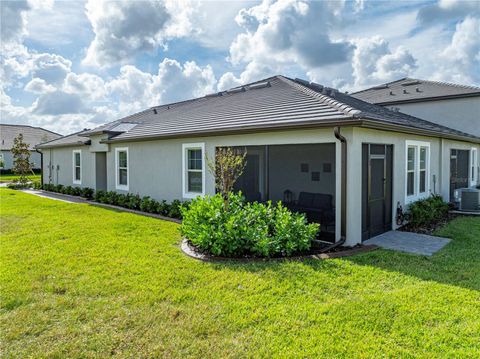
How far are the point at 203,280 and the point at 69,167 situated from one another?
55.1ft

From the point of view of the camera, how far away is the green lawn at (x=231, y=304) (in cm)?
338

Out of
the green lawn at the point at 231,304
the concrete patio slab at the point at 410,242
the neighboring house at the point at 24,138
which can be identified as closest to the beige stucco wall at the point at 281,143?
the concrete patio slab at the point at 410,242

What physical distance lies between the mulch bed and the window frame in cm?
1177

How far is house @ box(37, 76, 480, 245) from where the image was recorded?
7.42 metres

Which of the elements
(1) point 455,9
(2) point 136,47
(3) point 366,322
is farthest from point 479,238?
(2) point 136,47

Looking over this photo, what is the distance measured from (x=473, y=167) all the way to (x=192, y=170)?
1408cm

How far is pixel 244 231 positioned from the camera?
636 cm

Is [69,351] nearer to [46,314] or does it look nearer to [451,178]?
[46,314]

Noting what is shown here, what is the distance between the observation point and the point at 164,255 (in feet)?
21.2

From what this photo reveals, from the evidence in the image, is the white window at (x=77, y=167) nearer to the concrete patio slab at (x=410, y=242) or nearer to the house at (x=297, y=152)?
the house at (x=297, y=152)

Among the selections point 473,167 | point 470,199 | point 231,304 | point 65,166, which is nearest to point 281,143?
point 231,304

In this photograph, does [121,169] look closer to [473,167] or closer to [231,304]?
[231,304]

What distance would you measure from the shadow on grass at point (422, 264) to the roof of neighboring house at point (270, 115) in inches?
109

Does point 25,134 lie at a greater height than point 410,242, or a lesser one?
greater
